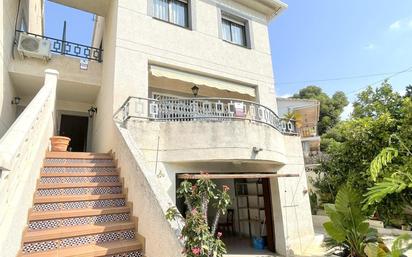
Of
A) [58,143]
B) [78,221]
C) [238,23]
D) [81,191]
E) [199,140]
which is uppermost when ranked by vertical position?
[238,23]

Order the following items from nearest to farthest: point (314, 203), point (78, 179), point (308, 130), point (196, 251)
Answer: point (196, 251) < point (78, 179) < point (314, 203) < point (308, 130)

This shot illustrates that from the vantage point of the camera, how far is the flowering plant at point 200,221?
391 cm

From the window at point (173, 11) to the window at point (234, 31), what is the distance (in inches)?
104

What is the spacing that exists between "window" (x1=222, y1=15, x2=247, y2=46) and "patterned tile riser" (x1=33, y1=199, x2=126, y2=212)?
39.2 ft

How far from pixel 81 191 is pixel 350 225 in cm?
950

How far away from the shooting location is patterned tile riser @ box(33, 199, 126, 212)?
6.12 m

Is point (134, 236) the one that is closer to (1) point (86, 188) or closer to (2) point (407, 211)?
(1) point (86, 188)

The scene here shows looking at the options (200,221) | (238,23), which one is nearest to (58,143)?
(200,221)

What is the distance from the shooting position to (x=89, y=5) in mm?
13727

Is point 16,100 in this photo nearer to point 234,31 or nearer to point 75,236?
point 75,236

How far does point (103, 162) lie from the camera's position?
29.6ft

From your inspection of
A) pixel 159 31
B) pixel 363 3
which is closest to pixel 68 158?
pixel 159 31

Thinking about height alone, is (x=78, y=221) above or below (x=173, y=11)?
below

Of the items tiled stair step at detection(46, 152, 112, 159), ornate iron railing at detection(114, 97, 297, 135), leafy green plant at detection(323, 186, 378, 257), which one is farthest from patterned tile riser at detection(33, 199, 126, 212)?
leafy green plant at detection(323, 186, 378, 257)
